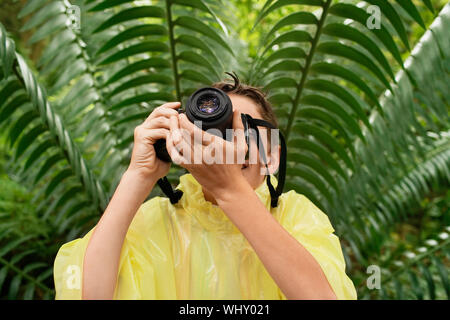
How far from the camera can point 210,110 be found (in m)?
0.58

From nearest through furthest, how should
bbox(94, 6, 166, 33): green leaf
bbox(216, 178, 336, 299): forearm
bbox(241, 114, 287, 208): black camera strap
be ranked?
bbox(216, 178, 336, 299): forearm
bbox(241, 114, 287, 208): black camera strap
bbox(94, 6, 166, 33): green leaf

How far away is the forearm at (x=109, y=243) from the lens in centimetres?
55

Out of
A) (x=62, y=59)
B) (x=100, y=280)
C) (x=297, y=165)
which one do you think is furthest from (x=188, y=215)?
(x=62, y=59)

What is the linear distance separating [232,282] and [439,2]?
319 cm

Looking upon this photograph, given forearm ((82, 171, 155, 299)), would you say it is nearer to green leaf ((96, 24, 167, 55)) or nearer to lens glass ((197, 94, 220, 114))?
lens glass ((197, 94, 220, 114))

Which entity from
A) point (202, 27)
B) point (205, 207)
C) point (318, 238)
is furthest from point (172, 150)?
point (202, 27)

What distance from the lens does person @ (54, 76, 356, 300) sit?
0.54 meters

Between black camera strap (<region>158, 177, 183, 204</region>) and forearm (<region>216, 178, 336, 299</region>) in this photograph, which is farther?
black camera strap (<region>158, 177, 183, 204</region>)

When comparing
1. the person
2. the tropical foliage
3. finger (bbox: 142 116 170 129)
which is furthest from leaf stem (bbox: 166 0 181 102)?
finger (bbox: 142 116 170 129)

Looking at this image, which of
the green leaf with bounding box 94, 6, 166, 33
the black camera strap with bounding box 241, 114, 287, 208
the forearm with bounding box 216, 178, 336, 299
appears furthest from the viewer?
the green leaf with bounding box 94, 6, 166, 33

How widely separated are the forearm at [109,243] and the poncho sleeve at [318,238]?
0.91ft
